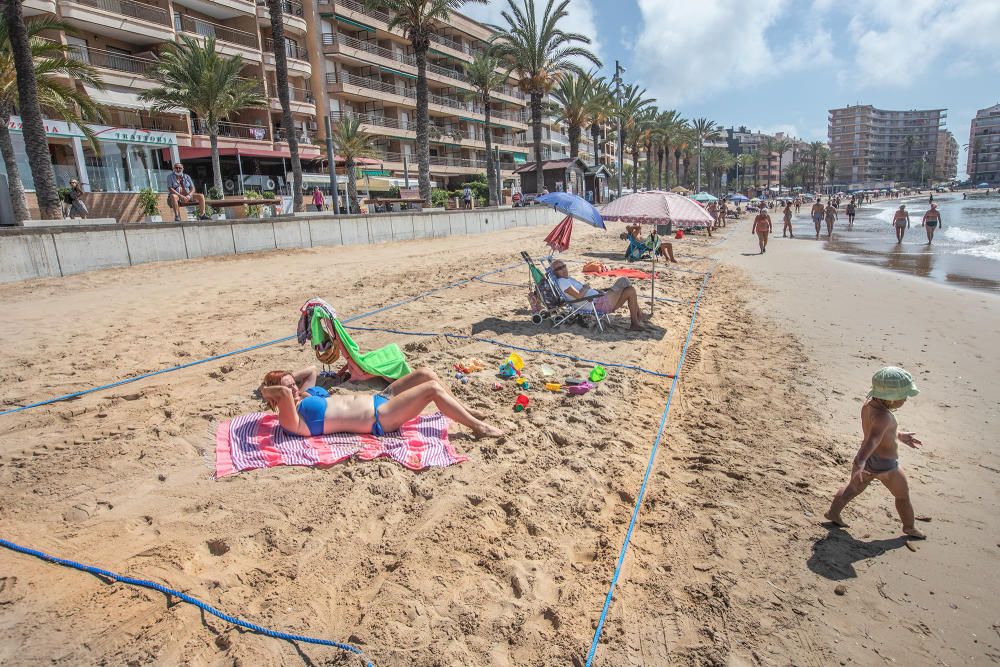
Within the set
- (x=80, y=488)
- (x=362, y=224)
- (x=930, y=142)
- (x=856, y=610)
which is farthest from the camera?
(x=930, y=142)

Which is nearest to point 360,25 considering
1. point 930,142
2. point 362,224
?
point 362,224

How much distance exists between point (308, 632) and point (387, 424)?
1.74m

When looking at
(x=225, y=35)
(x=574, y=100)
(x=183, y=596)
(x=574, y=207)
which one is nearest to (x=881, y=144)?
(x=574, y=100)

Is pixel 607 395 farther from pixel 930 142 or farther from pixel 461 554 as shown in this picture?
pixel 930 142

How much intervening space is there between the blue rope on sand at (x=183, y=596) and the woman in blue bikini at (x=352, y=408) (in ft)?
4.60

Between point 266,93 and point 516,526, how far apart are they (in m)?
35.5

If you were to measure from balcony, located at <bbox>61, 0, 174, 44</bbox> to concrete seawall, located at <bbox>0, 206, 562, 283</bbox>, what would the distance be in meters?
18.5

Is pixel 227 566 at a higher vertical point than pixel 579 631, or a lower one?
higher

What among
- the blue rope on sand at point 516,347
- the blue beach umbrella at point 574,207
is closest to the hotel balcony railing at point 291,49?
the blue beach umbrella at point 574,207

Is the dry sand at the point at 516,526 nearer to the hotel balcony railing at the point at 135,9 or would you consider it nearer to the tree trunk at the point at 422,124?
the tree trunk at the point at 422,124

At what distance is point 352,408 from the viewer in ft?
13.0

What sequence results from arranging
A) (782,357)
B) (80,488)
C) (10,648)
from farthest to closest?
(782,357) → (80,488) → (10,648)

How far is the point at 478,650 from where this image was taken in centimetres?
233

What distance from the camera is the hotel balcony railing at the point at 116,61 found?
25.2 metres
